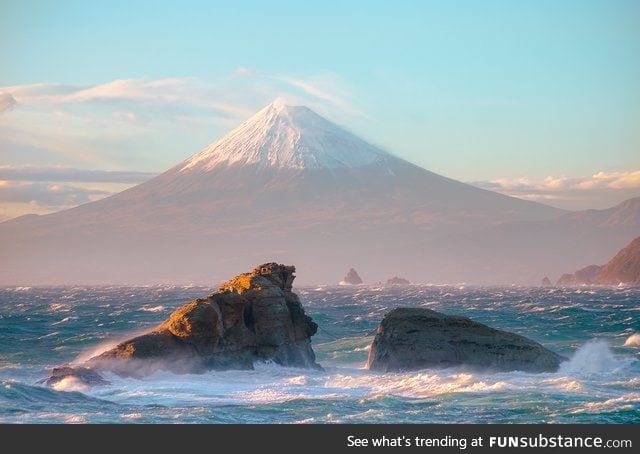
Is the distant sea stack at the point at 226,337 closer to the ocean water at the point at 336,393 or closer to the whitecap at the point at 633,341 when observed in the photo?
the ocean water at the point at 336,393

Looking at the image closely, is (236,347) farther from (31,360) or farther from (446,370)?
(31,360)

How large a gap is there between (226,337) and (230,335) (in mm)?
215

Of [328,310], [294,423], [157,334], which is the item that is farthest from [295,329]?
[328,310]

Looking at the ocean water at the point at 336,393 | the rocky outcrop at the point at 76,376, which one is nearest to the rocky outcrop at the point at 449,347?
the ocean water at the point at 336,393

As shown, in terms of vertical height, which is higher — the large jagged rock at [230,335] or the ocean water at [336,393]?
the large jagged rock at [230,335]

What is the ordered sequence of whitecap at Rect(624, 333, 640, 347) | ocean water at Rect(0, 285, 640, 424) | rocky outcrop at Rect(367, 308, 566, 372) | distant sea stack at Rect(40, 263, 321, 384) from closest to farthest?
ocean water at Rect(0, 285, 640, 424) → distant sea stack at Rect(40, 263, 321, 384) → rocky outcrop at Rect(367, 308, 566, 372) → whitecap at Rect(624, 333, 640, 347)

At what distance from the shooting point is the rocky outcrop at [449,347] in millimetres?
40844

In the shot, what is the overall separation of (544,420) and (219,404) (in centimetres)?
959

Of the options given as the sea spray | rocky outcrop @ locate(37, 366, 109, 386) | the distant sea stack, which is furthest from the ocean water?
the distant sea stack

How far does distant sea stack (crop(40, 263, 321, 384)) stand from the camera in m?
39.7

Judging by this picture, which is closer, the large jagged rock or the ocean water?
the ocean water

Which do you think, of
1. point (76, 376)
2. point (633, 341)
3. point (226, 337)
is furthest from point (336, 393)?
point (633, 341)

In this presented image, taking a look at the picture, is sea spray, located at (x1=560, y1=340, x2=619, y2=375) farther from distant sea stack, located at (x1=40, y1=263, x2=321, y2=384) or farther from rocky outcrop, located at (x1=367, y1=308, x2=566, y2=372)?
distant sea stack, located at (x1=40, y1=263, x2=321, y2=384)

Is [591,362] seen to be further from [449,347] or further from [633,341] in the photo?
[633,341]
